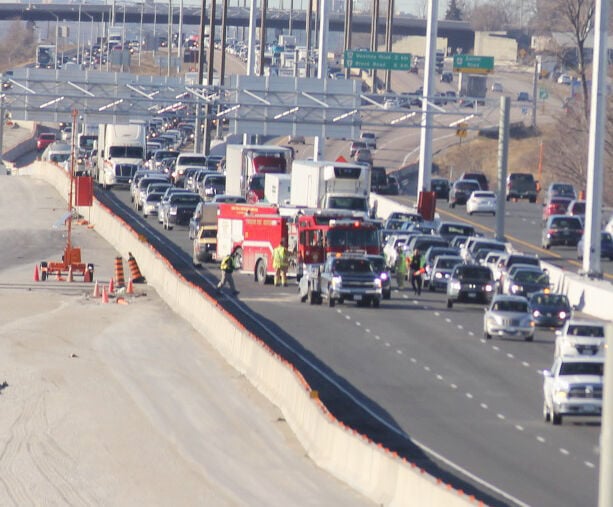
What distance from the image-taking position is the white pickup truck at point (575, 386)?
96.3 ft

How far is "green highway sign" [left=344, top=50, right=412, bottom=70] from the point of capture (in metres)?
87.1

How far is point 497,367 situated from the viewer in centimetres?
3691

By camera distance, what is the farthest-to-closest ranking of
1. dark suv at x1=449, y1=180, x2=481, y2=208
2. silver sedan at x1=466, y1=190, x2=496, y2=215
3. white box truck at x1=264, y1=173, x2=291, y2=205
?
dark suv at x1=449, y1=180, x2=481, y2=208 < silver sedan at x1=466, y1=190, x2=496, y2=215 < white box truck at x1=264, y1=173, x2=291, y2=205

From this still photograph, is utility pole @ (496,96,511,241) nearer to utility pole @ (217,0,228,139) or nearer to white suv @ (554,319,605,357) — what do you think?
utility pole @ (217,0,228,139)

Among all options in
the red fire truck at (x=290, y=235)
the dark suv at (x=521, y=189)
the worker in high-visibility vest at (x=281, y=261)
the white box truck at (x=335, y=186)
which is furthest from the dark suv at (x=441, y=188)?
the worker in high-visibility vest at (x=281, y=261)

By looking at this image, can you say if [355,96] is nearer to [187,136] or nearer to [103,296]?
[103,296]

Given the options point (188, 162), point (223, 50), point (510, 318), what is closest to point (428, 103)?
point (188, 162)

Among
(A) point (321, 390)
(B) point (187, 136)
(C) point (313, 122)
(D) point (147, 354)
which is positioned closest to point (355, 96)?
(C) point (313, 122)

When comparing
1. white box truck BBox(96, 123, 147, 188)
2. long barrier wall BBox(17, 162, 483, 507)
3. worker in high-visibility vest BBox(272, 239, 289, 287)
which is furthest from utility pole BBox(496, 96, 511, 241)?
white box truck BBox(96, 123, 147, 188)

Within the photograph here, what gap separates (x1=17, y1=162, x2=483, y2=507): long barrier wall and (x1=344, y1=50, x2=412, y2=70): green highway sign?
35232mm

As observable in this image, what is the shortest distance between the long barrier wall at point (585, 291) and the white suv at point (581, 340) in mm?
11168

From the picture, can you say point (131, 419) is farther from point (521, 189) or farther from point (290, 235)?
point (521, 189)

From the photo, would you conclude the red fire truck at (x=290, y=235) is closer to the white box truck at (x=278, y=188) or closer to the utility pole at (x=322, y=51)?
the white box truck at (x=278, y=188)

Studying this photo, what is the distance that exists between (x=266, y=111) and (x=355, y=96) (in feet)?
14.4
